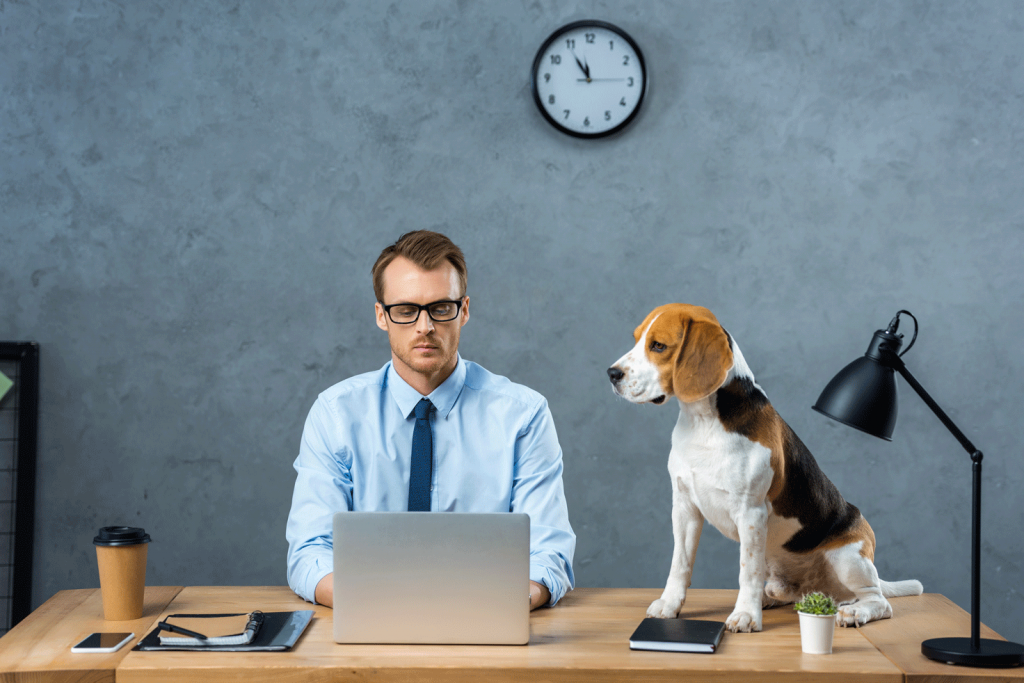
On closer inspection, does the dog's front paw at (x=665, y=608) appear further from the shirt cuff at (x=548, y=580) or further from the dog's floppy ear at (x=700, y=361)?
the dog's floppy ear at (x=700, y=361)

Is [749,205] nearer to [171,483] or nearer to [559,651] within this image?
[559,651]

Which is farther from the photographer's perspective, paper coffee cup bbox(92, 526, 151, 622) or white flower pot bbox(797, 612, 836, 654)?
paper coffee cup bbox(92, 526, 151, 622)

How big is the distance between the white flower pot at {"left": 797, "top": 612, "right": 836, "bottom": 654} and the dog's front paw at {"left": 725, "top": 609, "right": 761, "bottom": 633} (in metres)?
0.11

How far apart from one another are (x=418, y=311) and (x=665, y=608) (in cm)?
74

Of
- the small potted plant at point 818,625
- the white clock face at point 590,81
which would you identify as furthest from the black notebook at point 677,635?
the white clock face at point 590,81

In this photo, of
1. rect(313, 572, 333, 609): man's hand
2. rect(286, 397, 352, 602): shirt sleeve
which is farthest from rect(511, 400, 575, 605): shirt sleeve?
rect(286, 397, 352, 602): shirt sleeve

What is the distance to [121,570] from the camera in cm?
140

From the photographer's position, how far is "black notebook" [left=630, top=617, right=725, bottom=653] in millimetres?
1229

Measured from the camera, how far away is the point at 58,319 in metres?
2.65

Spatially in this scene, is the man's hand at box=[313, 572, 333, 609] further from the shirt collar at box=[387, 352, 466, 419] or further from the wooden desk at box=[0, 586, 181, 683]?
the shirt collar at box=[387, 352, 466, 419]

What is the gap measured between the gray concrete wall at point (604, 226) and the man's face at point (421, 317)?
3.16ft

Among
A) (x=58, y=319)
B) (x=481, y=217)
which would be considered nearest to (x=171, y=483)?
(x=58, y=319)

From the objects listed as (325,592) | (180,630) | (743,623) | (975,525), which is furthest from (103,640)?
(975,525)

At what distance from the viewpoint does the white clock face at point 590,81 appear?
106 inches
